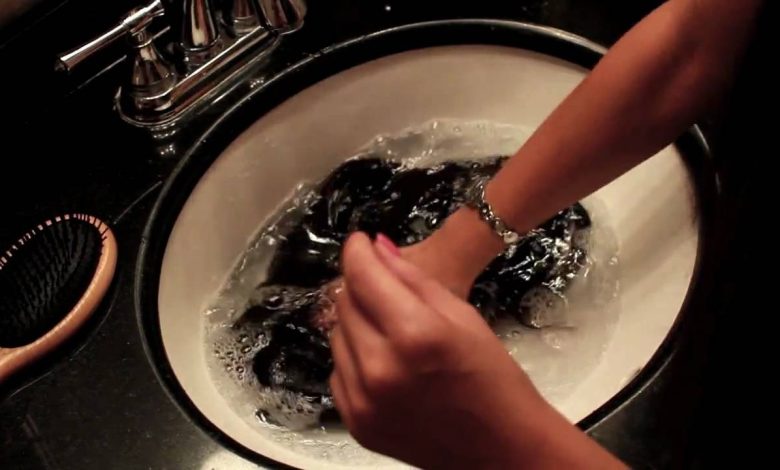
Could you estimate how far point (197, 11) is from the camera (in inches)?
30.2

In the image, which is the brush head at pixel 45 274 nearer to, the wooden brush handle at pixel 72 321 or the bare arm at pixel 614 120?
the wooden brush handle at pixel 72 321

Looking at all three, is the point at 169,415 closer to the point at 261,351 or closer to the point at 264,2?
the point at 261,351

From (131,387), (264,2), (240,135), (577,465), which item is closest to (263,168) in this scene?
(240,135)

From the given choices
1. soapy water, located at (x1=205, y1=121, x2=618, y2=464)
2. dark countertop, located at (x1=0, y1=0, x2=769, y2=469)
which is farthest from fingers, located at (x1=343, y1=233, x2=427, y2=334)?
soapy water, located at (x1=205, y1=121, x2=618, y2=464)

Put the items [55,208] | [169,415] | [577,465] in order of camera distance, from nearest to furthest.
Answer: [577,465], [169,415], [55,208]

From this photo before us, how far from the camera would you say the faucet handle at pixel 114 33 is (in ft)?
2.19

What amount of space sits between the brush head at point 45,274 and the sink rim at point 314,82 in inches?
1.8

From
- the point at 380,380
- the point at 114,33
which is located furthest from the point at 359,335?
the point at 114,33

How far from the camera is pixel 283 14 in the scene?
0.84 m

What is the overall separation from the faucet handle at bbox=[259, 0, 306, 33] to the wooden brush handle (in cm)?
29

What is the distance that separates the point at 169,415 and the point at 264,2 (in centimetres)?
43

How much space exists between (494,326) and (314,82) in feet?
1.03

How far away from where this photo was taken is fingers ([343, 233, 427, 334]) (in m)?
0.39

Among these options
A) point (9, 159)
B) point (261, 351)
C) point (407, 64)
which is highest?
point (9, 159)
